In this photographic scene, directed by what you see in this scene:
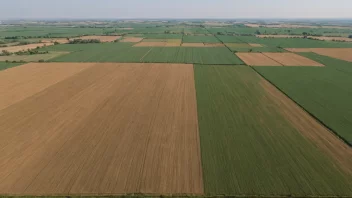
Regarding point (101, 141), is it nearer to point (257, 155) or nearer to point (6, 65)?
point (257, 155)

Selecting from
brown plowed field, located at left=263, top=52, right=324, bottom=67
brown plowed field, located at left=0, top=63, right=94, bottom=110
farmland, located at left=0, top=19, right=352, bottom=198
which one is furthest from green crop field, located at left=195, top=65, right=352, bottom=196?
brown plowed field, located at left=263, top=52, right=324, bottom=67

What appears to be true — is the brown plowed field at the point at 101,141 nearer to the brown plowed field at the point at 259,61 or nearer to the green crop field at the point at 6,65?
the green crop field at the point at 6,65

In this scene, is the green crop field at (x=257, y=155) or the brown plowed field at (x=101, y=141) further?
the brown plowed field at (x=101, y=141)

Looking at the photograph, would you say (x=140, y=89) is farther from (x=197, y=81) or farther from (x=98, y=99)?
(x=197, y=81)

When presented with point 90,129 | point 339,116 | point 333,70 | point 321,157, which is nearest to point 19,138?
point 90,129

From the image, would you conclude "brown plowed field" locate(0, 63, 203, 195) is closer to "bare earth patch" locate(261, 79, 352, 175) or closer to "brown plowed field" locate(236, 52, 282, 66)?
"bare earth patch" locate(261, 79, 352, 175)

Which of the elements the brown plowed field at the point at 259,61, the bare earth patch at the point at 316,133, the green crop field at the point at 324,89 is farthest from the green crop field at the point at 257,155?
the brown plowed field at the point at 259,61
